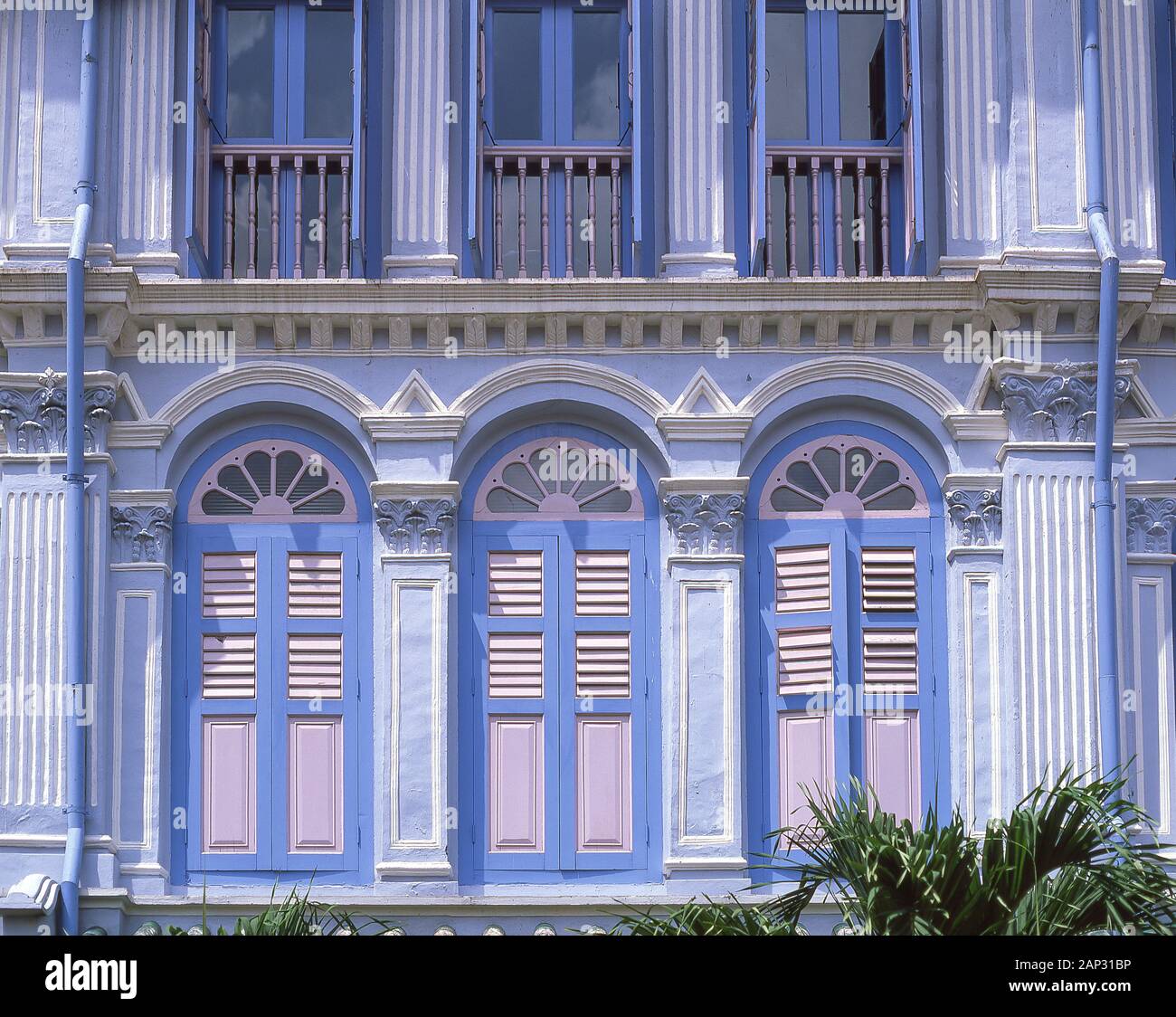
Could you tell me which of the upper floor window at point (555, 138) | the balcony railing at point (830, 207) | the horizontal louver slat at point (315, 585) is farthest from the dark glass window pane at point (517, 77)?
the horizontal louver slat at point (315, 585)

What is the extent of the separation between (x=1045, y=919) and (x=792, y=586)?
419cm

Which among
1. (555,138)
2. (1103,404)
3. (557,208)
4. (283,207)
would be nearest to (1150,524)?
(1103,404)

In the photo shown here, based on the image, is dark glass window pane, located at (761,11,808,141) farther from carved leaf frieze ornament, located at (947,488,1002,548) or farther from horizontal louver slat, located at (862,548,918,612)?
horizontal louver slat, located at (862,548,918,612)

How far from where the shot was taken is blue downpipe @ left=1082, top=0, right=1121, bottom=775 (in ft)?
53.4

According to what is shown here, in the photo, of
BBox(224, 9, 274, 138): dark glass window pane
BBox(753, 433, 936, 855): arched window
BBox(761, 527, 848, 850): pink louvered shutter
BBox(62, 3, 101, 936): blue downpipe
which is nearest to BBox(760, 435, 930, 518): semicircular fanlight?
BBox(753, 433, 936, 855): arched window

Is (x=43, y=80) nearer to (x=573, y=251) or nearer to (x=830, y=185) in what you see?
(x=573, y=251)

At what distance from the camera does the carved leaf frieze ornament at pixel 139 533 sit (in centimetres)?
1695

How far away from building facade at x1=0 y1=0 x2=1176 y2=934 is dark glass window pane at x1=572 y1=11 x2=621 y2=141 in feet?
0.12

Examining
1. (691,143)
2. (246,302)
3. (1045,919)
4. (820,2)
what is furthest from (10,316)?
(1045,919)

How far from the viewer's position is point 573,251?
697 inches

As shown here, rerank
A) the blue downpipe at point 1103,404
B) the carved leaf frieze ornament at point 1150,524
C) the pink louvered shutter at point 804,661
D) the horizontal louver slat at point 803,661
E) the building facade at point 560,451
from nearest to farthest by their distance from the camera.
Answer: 1. the blue downpipe at point 1103,404
2. the building facade at point 560,451
3. the pink louvered shutter at point 804,661
4. the horizontal louver slat at point 803,661
5. the carved leaf frieze ornament at point 1150,524

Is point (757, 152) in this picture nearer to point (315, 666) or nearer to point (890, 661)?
point (890, 661)

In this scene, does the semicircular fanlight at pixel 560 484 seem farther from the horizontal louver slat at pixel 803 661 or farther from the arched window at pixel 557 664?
the horizontal louver slat at pixel 803 661

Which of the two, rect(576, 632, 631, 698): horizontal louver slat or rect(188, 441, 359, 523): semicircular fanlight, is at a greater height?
rect(188, 441, 359, 523): semicircular fanlight
